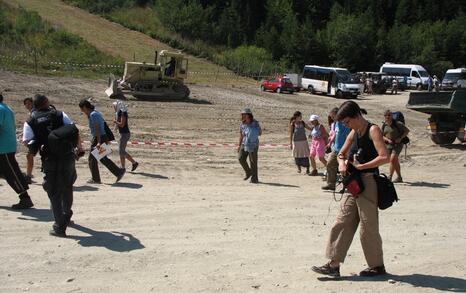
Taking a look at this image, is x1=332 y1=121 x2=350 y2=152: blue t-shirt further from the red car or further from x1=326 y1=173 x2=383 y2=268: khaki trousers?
the red car

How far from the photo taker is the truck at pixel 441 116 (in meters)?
19.4

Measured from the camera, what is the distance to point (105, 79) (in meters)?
35.0

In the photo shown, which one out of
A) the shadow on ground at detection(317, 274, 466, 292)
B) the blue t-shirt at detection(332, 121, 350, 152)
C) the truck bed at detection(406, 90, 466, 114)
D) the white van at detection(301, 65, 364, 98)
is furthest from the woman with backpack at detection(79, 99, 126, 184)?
the white van at detection(301, 65, 364, 98)

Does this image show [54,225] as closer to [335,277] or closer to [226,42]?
[335,277]

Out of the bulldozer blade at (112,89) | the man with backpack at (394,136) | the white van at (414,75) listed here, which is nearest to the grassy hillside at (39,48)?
the bulldozer blade at (112,89)

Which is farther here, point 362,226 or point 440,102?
point 440,102

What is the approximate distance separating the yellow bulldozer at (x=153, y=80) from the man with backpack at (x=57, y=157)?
20315 mm

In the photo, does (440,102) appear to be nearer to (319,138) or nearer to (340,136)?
(319,138)

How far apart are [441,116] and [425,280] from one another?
15.2 metres

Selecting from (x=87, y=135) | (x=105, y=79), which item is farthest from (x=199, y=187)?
(x=105, y=79)

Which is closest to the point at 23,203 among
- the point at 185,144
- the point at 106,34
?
the point at 185,144

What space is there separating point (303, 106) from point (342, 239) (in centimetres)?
2607

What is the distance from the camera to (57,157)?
6988 millimetres

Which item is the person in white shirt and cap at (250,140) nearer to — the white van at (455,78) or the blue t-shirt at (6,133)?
the blue t-shirt at (6,133)
